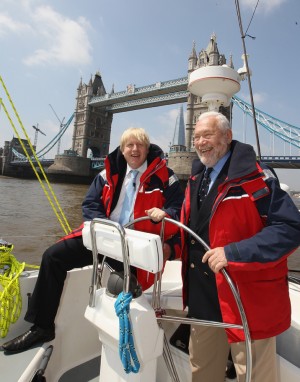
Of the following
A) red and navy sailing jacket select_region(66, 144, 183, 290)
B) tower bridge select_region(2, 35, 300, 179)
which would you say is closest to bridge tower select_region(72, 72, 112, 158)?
tower bridge select_region(2, 35, 300, 179)

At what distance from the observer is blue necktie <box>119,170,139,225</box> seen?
6.49ft

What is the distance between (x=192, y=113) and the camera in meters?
44.2

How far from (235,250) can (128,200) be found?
3.24 feet

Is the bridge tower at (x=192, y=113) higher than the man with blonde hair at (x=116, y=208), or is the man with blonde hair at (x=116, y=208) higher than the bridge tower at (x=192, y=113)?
the bridge tower at (x=192, y=113)

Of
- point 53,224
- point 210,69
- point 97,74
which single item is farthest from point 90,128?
point 210,69

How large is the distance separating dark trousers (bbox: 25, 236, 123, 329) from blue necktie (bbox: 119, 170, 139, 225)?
288 mm

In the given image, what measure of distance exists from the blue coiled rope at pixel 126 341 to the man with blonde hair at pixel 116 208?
72 centimetres

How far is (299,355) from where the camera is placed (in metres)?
1.64

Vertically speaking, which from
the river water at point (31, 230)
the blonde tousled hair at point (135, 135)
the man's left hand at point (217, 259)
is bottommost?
the river water at point (31, 230)

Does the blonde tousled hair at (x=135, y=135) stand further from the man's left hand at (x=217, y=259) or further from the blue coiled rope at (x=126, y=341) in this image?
the blue coiled rope at (x=126, y=341)

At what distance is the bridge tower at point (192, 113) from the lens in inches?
1409

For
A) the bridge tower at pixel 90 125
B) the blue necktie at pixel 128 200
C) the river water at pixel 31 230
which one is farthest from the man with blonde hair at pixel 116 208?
the bridge tower at pixel 90 125

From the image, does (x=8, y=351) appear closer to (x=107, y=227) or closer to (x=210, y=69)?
(x=107, y=227)

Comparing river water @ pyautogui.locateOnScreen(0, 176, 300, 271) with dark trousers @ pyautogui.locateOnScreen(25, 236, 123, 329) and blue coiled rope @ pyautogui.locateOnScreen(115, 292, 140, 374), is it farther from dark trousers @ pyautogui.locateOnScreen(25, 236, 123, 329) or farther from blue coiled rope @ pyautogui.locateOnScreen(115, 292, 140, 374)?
blue coiled rope @ pyautogui.locateOnScreen(115, 292, 140, 374)
